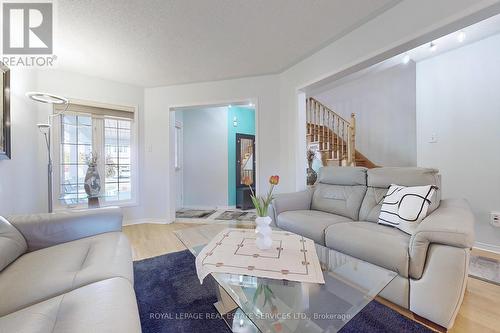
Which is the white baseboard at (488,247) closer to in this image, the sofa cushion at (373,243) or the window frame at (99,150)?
the sofa cushion at (373,243)

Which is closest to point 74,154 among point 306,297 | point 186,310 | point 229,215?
point 229,215

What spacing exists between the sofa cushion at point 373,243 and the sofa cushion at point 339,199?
1.23ft

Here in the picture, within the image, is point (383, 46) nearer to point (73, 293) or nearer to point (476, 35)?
point (476, 35)

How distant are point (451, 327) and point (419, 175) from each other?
3.78ft

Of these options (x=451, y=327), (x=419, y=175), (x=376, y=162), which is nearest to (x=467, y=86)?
(x=419, y=175)

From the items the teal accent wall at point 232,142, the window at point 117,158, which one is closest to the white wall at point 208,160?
the teal accent wall at point 232,142

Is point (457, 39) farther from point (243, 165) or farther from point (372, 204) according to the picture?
point (243, 165)

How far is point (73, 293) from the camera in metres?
0.96

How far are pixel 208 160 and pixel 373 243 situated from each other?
13.2 ft

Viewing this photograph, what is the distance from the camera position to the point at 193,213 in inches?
179

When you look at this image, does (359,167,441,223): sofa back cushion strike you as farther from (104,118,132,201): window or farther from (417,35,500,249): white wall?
(104,118,132,201): window

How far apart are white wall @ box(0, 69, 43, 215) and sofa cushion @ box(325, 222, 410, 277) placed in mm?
3232

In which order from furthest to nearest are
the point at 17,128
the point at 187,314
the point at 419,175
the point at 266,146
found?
the point at 266,146 → the point at 17,128 → the point at 419,175 → the point at 187,314

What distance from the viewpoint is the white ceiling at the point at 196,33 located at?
1.94m
